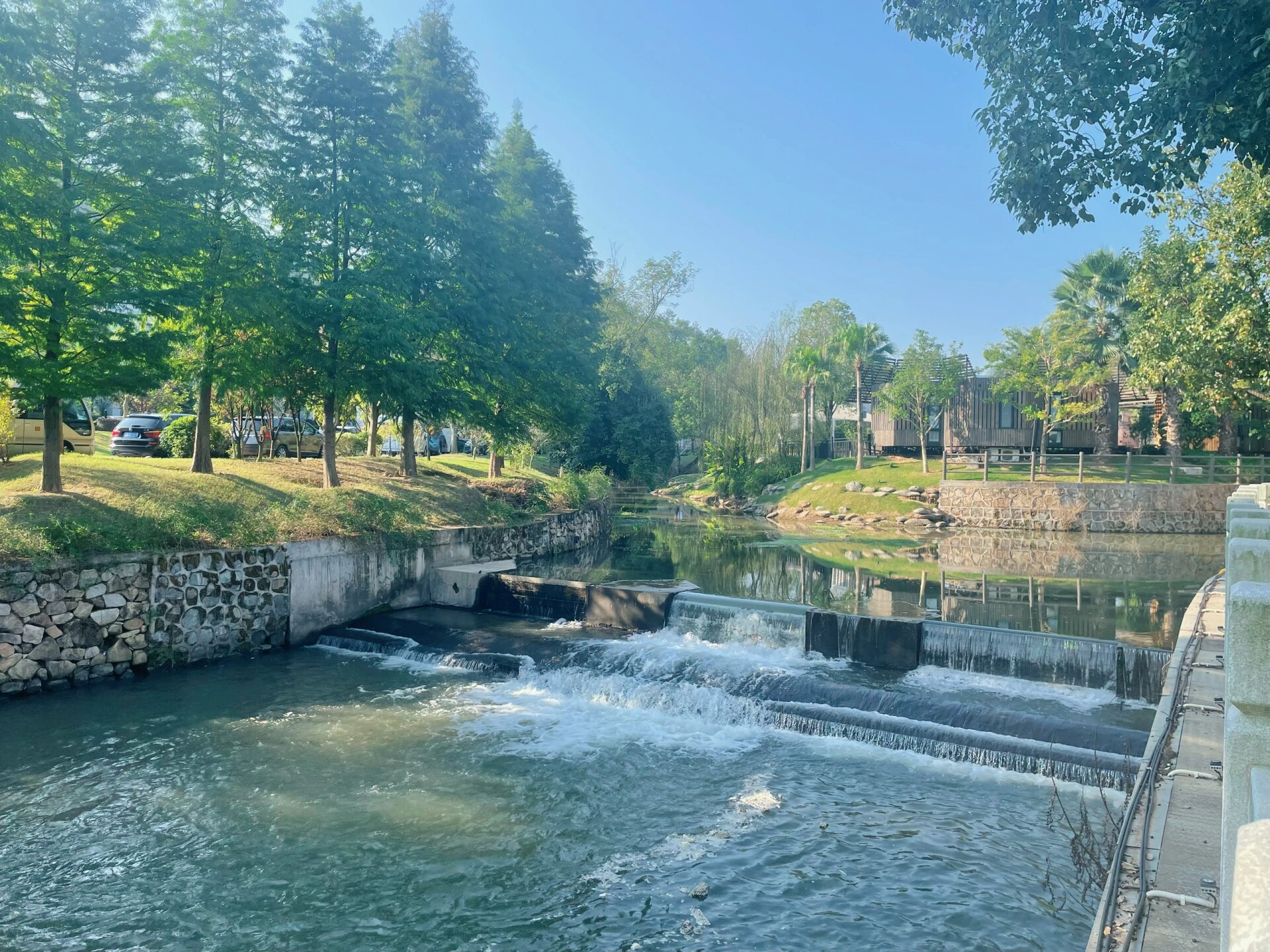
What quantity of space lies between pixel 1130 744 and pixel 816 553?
66.1 feet

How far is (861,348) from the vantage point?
2160 inches

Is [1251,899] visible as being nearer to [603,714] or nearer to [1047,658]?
[603,714]

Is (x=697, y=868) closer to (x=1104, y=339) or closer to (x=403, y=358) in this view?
(x=403, y=358)

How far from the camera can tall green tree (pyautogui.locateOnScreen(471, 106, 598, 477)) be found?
26484 mm

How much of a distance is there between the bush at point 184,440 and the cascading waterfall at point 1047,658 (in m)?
23.4

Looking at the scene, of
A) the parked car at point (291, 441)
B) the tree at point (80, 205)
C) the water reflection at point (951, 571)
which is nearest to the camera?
the tree at point (80, 205)

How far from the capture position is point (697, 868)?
778cm

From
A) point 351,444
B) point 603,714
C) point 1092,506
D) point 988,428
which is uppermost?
point 988,428

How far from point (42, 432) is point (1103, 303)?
42.2 metres

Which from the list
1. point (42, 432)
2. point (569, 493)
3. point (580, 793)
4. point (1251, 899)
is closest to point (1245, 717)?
point (1251, 899)

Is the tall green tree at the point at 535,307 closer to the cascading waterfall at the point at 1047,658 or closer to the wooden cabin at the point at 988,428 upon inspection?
the cascading waterfall at the point at 1047,658

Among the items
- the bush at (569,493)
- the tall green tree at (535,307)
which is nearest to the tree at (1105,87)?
the tall green tree at (535,307)

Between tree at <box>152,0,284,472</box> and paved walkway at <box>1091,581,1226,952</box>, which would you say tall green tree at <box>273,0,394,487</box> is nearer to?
tree at <box>152,0,284,472</box>

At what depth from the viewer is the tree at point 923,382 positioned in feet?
153
